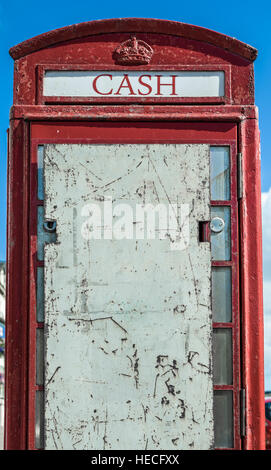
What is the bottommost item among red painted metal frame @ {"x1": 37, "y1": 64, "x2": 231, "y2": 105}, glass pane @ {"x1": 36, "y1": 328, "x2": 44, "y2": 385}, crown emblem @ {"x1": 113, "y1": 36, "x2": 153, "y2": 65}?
glass pane @ {"x1": 36, "y1": 328, "x2": 44, "y2": 385}

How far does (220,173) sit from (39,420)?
1.66 metres

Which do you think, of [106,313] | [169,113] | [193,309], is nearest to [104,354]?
[106,313]

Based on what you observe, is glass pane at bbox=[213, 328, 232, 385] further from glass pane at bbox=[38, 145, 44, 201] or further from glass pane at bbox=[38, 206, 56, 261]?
glass pane at bbox=[38, 145, 44, 201]

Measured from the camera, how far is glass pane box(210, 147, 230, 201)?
374cm

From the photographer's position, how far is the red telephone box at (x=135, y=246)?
3.54 metres

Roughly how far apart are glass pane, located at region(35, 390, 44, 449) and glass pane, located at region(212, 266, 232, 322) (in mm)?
1023

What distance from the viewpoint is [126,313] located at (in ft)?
11.8

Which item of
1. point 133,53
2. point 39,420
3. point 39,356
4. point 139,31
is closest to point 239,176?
point 133,53

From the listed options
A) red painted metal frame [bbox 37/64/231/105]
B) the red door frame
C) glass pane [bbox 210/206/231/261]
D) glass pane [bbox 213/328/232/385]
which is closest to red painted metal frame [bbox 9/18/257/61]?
red painted metal frame [bbox 37/64/231/105]

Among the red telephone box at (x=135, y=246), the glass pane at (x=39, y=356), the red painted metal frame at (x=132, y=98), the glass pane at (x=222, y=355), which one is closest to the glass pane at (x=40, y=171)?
the red telephone box at (x=135, y=246)

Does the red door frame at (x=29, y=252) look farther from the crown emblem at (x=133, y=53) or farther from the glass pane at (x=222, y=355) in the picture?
the crown emblem at (x=133, y=53)

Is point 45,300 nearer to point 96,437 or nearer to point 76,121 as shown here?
point 96,437

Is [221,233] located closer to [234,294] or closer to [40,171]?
[234,294]

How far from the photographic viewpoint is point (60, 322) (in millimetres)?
3588
